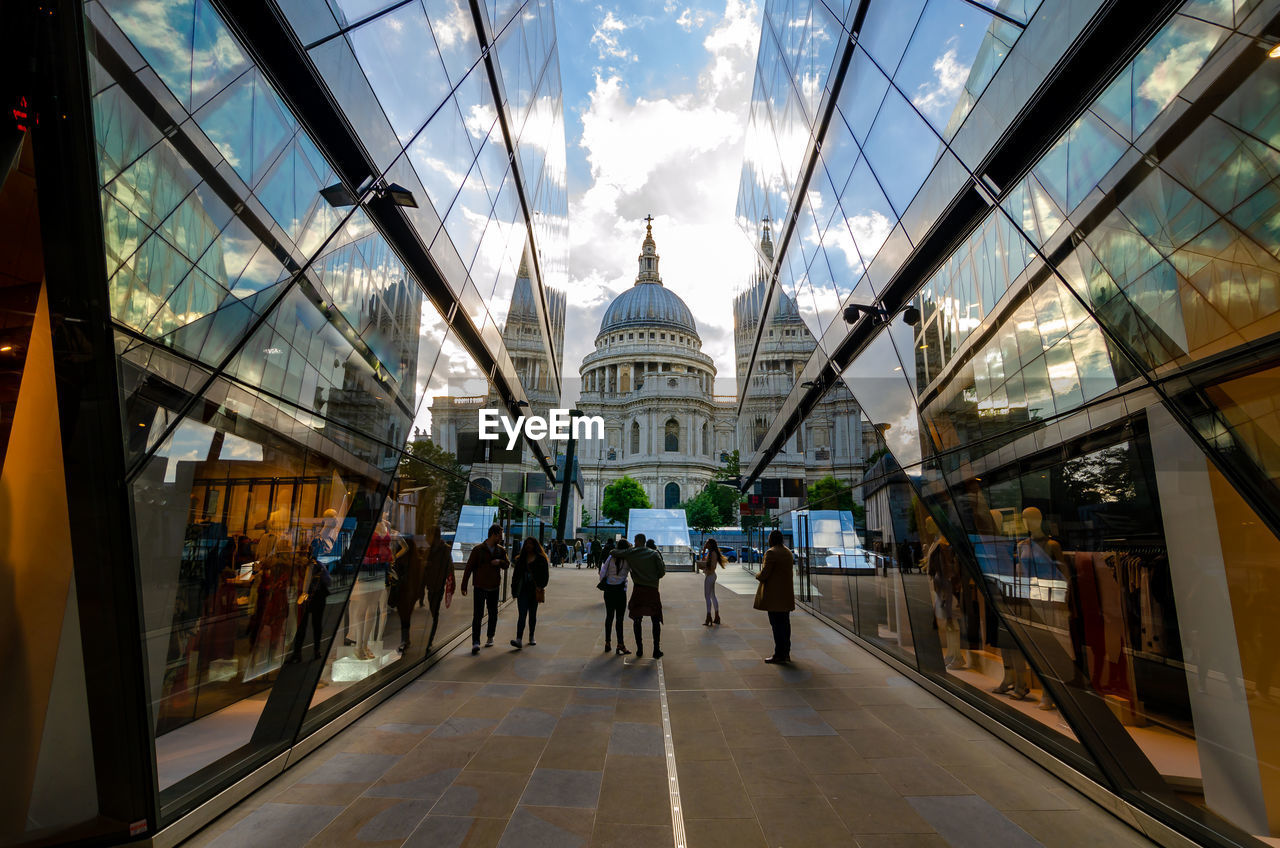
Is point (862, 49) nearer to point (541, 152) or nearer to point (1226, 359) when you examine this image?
point (1226, 359)

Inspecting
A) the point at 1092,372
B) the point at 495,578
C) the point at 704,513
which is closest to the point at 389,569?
the point at 495,578

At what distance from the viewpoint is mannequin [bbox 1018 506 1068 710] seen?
4.25 metres

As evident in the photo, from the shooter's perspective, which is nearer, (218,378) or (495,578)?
(218,378)

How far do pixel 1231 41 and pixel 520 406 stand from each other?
15400mm

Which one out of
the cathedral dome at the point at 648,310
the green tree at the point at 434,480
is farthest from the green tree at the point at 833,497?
the cathedral dome at the point at 648,310

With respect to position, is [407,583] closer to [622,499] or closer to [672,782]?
[672,782]

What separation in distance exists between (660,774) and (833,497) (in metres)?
8.33

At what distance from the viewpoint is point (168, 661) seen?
3.48m

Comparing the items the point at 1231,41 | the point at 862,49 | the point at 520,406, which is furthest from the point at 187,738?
the point at 520,406

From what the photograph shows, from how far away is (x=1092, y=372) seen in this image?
3.74 meters

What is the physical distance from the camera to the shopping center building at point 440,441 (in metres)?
2.77

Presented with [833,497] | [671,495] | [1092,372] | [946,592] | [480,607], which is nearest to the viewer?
[1092,372]

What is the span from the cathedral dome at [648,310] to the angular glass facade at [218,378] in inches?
4114

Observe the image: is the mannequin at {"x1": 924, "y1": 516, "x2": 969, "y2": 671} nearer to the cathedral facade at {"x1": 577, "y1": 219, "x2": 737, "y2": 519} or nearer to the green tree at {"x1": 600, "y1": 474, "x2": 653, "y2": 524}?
the green tree at {"x1": 600, "y1": 474, "x2": 653, "y2": 524}
